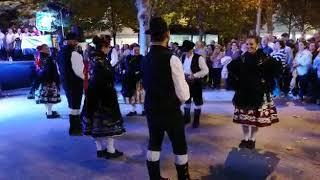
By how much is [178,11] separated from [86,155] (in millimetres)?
21363

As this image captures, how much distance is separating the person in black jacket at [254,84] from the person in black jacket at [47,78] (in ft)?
14.8

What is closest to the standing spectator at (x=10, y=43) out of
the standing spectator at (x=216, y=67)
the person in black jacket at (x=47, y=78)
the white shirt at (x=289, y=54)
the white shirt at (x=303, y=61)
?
the standing spectator at (x=216, y=67)

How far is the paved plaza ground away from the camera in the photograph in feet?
21.7

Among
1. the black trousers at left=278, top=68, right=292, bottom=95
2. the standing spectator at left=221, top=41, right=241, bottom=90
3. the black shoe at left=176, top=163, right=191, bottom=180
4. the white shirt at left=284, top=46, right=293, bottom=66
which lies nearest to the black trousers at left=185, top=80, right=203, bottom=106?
the black shoe at left=176, top=163, right=191, bottom=180

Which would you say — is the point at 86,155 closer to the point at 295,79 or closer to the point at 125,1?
the point at 295,79

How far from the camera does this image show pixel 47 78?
10.7m

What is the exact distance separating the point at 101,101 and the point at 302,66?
304 inches

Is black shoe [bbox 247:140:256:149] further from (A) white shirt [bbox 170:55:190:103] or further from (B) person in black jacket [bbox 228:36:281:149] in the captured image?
(A) white shirt [bbox 170:55:190:103]

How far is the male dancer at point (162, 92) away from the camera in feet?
18.2

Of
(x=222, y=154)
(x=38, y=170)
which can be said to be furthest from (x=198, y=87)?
(x=38, y=170)

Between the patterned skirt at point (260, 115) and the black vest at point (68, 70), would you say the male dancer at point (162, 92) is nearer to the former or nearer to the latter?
the patterned skirt at point (260, 115)

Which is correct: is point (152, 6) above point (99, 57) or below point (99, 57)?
above

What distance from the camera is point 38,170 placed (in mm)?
6816

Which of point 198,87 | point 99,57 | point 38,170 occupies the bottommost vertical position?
point 38,170
